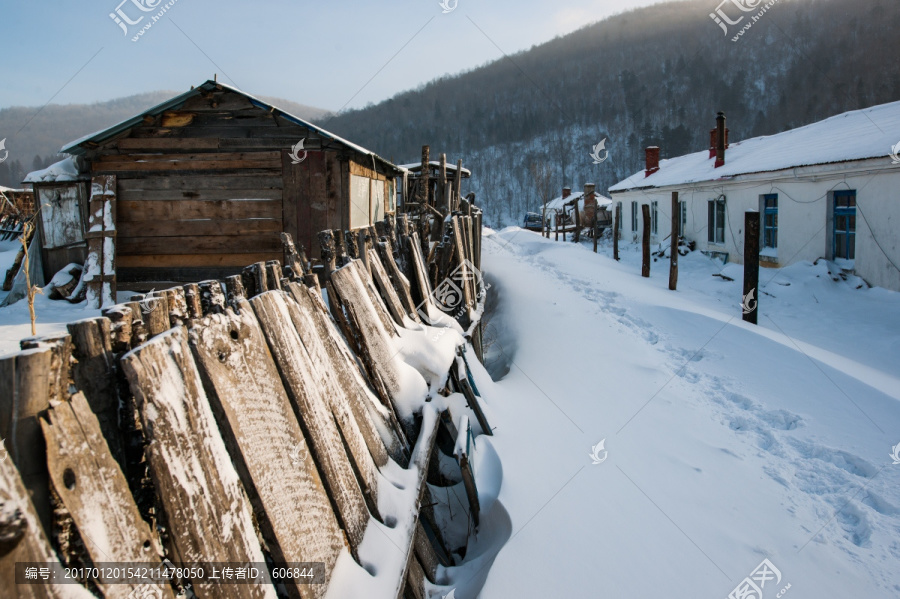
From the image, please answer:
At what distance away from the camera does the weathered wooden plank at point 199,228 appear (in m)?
9.10

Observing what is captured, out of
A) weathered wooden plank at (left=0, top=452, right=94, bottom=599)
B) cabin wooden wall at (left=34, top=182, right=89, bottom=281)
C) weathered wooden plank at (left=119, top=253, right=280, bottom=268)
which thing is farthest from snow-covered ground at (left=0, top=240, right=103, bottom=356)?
weathered wooden plank at (left=0, top=452, right=94, bottom=599)

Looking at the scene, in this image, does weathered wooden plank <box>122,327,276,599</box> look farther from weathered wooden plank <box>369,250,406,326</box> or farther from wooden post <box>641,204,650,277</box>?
wooden post <box>641,204,650,277</box>

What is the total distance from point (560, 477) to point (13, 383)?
3093 millimetres

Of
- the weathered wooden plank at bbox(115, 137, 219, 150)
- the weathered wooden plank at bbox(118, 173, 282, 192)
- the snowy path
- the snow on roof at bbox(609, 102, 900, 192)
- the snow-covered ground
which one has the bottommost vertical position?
the snowy path

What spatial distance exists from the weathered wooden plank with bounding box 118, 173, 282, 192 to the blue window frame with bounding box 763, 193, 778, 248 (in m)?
14.2

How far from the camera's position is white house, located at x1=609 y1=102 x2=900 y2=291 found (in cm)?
1130

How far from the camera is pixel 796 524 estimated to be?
3.37m

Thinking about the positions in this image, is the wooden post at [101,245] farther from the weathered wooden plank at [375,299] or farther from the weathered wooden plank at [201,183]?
the weathered wooden plank at [375,299]

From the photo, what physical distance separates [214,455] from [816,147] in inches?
690

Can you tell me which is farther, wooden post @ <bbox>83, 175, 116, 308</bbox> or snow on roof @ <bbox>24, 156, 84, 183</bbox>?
snow on roof @ <bbox>24, 156, 84, 183</bbox>

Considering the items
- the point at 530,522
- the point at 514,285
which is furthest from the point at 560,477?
the point at 514,285

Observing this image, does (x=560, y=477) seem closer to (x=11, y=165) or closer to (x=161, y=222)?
(x=161, y=222)

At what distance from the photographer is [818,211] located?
13.3 m

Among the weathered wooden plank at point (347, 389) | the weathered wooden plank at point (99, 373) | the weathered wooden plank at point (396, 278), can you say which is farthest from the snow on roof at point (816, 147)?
the weathered wooden plank at point (99, 373)
